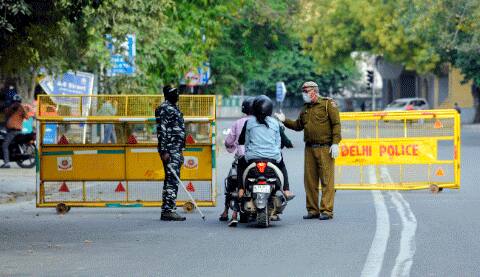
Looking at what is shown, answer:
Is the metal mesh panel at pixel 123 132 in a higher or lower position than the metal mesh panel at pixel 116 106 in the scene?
lower

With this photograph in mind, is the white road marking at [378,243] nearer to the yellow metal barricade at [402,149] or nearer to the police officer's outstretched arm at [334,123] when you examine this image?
the police officer's outstretched arm at [334,123]

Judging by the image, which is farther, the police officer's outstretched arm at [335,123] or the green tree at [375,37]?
the green tree at [375,37]

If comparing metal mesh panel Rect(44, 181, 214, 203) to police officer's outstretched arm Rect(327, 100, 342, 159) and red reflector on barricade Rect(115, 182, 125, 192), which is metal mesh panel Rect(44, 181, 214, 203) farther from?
police officer's outstretched arm Rect(327, 100, 342, 159)

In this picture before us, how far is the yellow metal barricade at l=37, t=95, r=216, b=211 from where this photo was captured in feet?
59.6

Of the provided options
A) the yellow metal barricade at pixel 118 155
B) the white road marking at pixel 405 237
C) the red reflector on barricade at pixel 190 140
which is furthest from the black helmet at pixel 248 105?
the white road marking at pixel 405 237

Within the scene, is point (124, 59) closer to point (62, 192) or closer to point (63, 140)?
point (63, 140)

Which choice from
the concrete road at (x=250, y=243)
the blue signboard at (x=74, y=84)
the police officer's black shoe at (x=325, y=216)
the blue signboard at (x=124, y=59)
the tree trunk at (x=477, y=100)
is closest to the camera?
the concrete road at (x=250, y=243)

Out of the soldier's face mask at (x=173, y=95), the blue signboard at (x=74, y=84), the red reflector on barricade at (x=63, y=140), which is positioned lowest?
the red reflector on barricade at (x=63, y=140)

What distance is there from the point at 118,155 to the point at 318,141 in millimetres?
3172

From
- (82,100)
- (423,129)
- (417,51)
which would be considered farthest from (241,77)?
(82,100)

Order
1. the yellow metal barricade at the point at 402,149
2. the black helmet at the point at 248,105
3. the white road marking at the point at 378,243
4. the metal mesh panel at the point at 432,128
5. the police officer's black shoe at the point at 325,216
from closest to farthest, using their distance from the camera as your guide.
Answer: the white road marking at the point at 378,243, the black helmet at the point at 248,105, the police officer's black shoe at the point at 325,216, the yellow metal barricade at the point at 402,149, the metal mesh panel at the point at 432,128

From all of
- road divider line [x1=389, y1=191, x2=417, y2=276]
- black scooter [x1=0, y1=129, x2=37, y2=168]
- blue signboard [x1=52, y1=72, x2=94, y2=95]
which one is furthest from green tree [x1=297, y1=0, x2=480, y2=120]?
road divider line [x1=389, y1=191, x2=417, y2=276]

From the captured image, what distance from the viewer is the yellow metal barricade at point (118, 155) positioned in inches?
715

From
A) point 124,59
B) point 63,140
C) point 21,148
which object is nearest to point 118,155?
point 63,140
